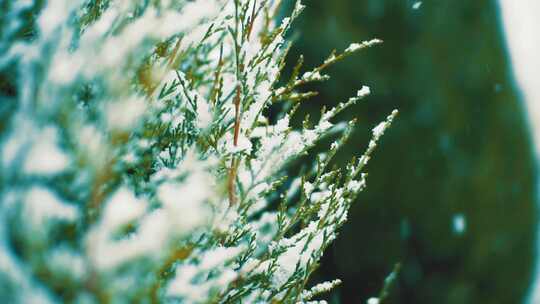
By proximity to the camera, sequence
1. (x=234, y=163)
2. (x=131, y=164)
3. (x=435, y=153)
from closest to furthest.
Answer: (x=131, y=164) → (x=234, y=163) → (x=435, y=153)

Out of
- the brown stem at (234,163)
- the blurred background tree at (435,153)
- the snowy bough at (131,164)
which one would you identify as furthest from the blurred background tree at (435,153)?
the brown stem at (234,163)

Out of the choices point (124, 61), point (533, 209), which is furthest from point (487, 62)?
point (124, 61)

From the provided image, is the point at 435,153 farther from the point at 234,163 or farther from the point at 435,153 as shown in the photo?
the point at 234,163

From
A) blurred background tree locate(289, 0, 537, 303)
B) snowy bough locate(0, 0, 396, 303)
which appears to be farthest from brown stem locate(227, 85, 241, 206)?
blurred background tree locate(289, 0, 537, 303)

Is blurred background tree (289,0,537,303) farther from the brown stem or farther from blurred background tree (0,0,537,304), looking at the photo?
the brown stem

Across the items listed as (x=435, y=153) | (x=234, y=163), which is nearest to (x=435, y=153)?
(x=435, y=153)
